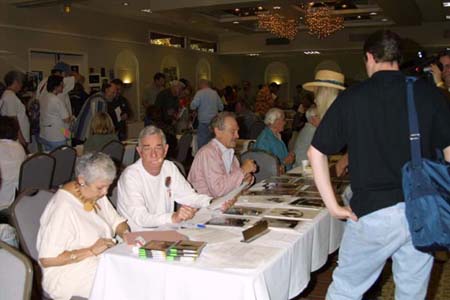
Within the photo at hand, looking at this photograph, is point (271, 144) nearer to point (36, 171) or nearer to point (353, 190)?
point (36, 171)

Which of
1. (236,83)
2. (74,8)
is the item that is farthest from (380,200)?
(236,83)

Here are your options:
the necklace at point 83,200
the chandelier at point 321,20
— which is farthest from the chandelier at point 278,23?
the necklace at point 83,200

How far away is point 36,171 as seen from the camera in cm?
450

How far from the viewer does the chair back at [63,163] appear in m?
5.04

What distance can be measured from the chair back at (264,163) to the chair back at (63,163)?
6.16ft

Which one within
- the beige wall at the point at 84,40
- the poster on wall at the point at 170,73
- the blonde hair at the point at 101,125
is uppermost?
the beige wall at the point at 84,40

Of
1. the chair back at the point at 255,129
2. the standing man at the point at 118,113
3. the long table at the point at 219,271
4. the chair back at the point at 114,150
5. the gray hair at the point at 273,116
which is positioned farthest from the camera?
the chair back at the point at 255,129

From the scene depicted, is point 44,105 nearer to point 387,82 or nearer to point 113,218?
point 113,218

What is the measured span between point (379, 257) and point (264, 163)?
7.52ft

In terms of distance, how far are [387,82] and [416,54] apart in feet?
10.2

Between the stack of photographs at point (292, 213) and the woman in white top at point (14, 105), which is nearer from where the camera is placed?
the stack of photographs at point (292, 213)

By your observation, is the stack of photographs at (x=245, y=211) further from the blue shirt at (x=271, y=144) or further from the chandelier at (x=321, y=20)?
the chandelier at (x=321, y=20)

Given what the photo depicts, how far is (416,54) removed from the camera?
16.0 feet

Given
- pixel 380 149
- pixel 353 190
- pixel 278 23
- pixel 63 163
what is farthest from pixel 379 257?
pixel 278 23
